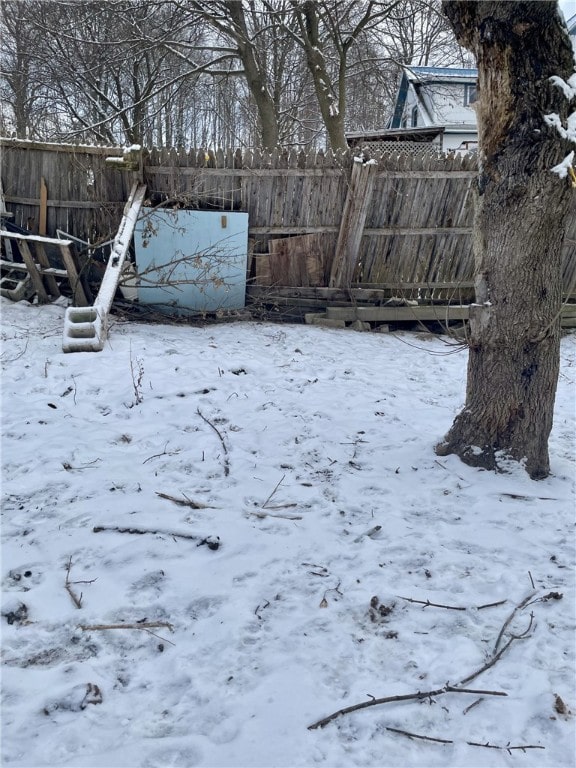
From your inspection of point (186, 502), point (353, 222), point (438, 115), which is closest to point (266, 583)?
point (186, 502)

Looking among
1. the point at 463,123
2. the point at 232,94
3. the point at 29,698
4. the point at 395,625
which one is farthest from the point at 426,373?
the point at 232,94

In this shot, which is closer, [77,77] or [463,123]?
[77,77]

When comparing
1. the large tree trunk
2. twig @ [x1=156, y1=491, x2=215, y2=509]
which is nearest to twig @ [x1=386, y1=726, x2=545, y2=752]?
twig @ [x1=156, y1=491, x2=215, y2=509]

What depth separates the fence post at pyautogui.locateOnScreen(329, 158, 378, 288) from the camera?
6871mm

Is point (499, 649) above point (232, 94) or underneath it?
underneath

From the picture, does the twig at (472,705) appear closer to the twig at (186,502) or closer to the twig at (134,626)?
the twig at (134,626)

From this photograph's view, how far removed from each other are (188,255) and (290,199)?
159 centimetres

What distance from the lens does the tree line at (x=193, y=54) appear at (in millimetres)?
12867

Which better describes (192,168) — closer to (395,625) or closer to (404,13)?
(395,625)

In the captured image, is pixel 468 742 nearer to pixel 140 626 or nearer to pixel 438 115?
pixel 140 626

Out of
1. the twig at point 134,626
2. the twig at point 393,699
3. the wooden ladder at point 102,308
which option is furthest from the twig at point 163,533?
the wooden ladder at point 102,308

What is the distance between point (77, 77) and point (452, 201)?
49.4 feet

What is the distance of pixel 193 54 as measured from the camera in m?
17.4

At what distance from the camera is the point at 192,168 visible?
688cm
